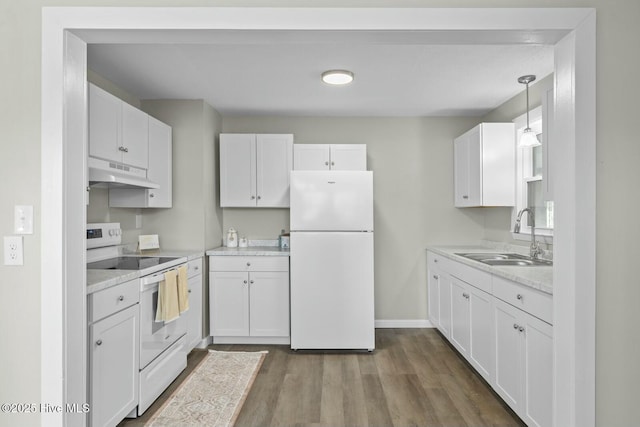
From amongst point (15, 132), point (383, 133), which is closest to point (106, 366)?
point (15, 132)

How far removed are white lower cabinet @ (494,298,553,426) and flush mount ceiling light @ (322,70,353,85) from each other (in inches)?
77.3

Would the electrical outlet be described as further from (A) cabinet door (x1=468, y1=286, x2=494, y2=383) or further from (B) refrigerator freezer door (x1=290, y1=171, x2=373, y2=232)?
(A) cabinet door (x1=468, y1=286, x2=494, y2=383)

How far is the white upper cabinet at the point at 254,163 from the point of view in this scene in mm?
4012

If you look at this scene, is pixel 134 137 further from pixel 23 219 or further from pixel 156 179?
pixel 23 219

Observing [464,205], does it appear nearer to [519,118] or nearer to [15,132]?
[519,118]

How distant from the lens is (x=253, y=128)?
4.33m

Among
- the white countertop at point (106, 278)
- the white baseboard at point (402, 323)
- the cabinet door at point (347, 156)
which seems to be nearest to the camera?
the white countertop at point (106, 278)

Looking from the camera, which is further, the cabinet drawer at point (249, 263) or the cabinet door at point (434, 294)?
the cabinet door at point (434, 294)

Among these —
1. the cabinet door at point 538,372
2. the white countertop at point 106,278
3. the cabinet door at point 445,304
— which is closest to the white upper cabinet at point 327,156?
the cabinet door at point 445,304

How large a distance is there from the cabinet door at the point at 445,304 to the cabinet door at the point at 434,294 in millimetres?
106

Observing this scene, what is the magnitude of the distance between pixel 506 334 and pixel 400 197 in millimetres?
2231

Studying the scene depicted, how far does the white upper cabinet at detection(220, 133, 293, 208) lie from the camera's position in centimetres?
401

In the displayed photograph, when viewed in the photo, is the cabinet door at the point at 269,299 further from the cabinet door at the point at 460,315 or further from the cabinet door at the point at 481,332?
the cabinet door at the point at 481,332

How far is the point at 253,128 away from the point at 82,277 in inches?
118
